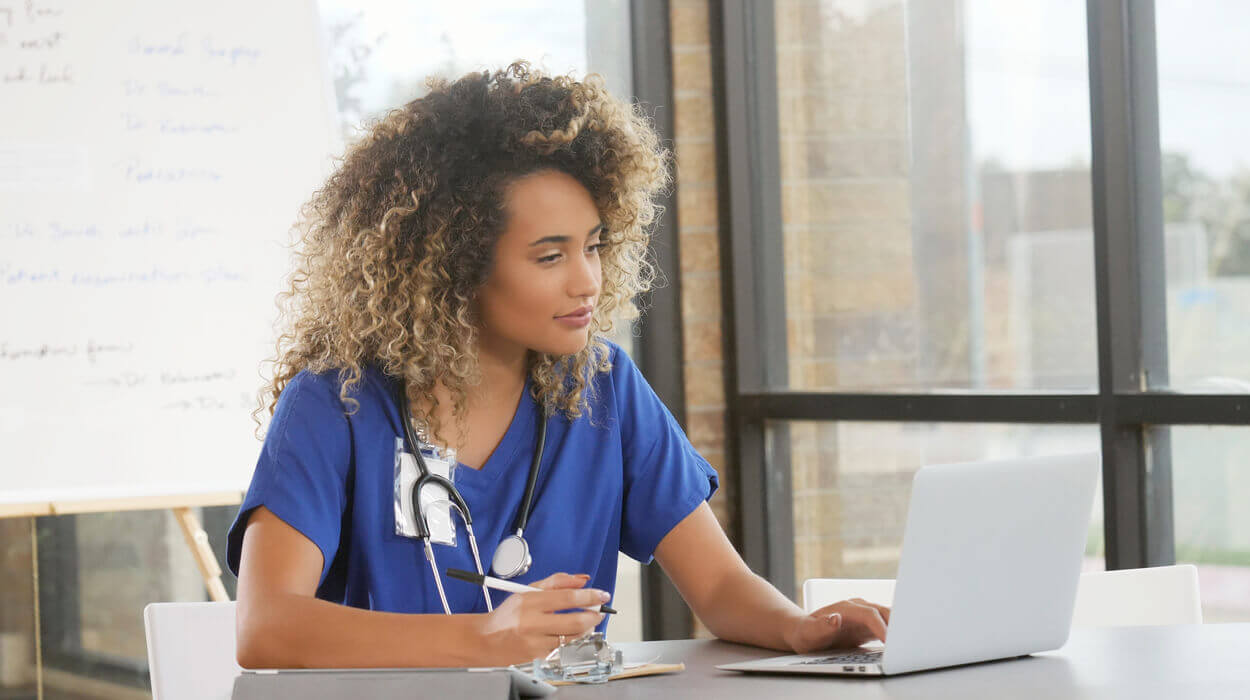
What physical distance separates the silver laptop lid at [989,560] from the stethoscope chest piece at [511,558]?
0.49 metres

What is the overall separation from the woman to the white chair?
8.6 inches

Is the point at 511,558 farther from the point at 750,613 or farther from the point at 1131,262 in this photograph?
the point at 1131,262

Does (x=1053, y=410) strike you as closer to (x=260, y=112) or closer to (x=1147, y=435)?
(x=1147, y=435)

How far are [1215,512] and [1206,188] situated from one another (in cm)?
60

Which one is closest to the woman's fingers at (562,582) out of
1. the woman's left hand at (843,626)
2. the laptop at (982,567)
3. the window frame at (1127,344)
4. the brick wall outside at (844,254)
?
the laptop at (982,567)

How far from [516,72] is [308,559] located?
673 millimetres

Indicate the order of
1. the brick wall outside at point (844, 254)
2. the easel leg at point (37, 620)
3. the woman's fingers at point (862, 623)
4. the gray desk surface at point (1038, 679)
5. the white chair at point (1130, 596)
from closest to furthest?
the gray desk surface at point (1038, 679)
the woman's fingers at point (862, 623)
the white chair at point (1130, 596)
the easel leg at point (37, 620)
the brick wall outside at point (844, 254)

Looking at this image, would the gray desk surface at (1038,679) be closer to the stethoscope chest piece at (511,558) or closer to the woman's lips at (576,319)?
the stethoscope chest piece at (511,558)

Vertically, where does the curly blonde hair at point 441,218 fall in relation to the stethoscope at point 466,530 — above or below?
above

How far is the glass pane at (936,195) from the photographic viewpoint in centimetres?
266

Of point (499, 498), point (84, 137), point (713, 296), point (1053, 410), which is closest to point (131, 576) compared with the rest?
point (84, 137)

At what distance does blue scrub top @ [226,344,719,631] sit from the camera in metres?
1.43

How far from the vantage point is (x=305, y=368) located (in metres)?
1.54

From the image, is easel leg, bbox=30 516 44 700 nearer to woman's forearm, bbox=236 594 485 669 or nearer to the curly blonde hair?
the curly blonde hair
